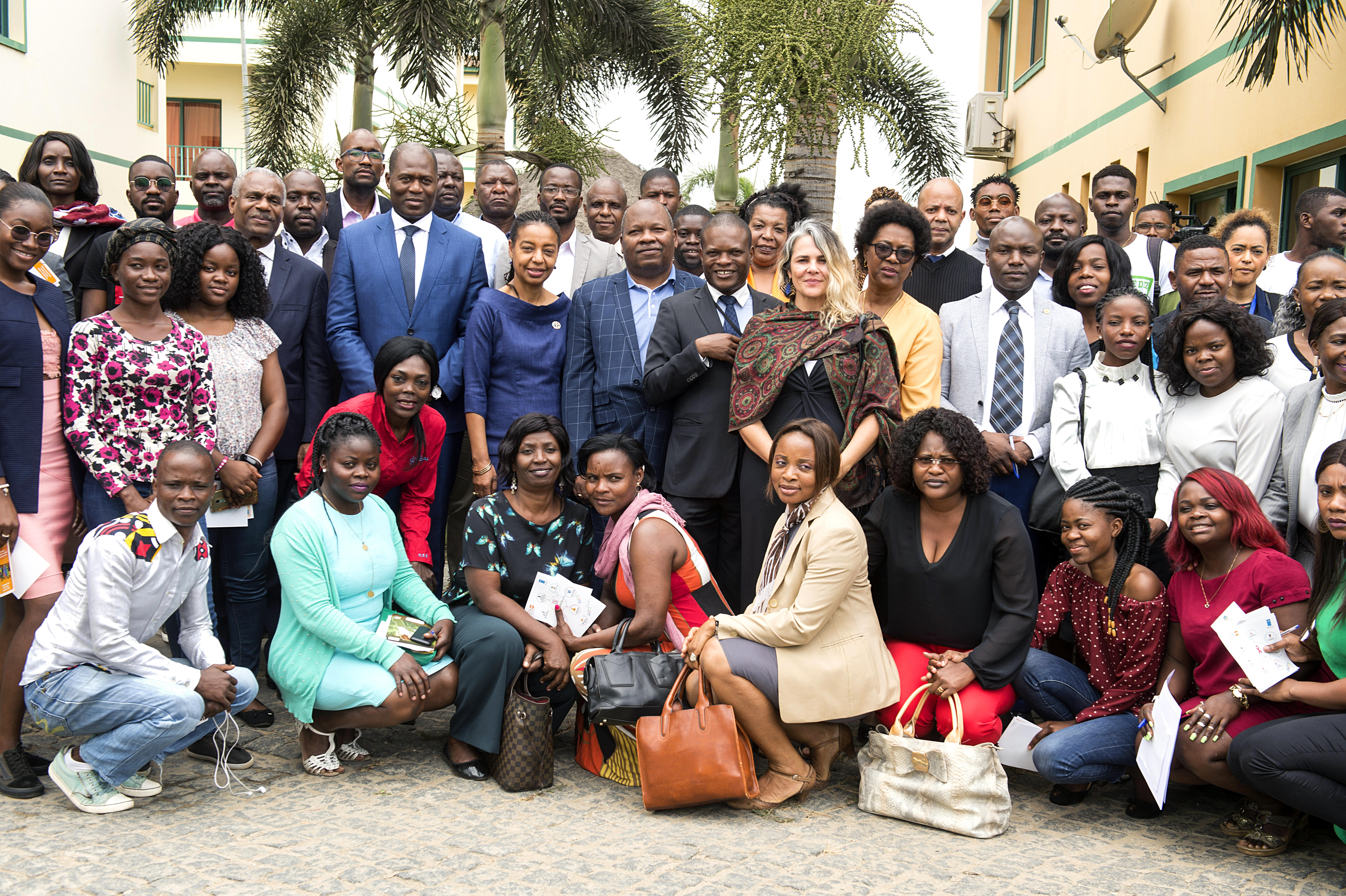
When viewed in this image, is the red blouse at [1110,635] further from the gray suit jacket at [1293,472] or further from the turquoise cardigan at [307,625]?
the turquoise cardigan at [307,625]

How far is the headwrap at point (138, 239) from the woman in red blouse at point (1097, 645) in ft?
12.6

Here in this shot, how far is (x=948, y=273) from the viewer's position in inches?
245

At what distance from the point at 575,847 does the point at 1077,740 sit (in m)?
1.92

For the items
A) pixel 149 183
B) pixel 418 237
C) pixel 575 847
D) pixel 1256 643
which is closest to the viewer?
pixel 575 847

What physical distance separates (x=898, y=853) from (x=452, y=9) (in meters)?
9.34

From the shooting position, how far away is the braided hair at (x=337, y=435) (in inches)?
174

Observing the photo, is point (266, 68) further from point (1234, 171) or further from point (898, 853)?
point (898, 853)

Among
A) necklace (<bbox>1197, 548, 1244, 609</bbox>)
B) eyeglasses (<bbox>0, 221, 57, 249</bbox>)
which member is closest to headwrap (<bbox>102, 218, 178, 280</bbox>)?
eyeglasses (<bbox>0, 221, 57, 249</bbox>)

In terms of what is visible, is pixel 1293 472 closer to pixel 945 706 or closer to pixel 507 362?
pixel 945 706

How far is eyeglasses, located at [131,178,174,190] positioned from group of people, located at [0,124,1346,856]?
0.49 m

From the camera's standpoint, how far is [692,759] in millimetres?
3932

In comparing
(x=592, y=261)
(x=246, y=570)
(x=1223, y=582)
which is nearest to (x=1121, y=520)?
(x=1223, y=582)

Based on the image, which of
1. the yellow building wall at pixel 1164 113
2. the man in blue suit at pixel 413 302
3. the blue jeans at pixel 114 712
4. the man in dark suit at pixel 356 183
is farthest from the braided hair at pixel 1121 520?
the yellow building wall at pixel 1164 113

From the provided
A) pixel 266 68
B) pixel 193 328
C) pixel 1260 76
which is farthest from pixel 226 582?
pixel 266 68
